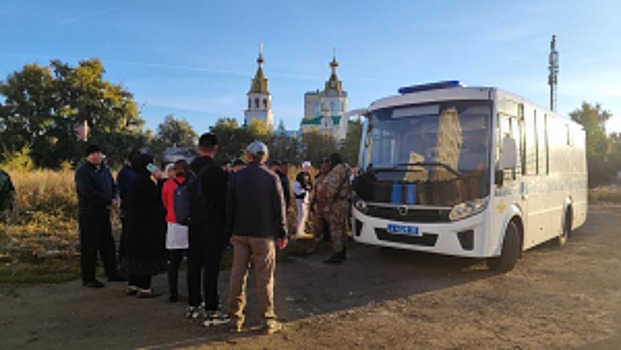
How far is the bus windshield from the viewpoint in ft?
22.7

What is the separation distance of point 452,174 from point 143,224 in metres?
4.55

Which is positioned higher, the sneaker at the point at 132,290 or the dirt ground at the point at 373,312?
the sneaker at the point at 132,290

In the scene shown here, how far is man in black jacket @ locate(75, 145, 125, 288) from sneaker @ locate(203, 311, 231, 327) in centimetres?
236

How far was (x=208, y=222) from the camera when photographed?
16.0 ft

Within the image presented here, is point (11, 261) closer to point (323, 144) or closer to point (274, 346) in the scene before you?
point (274, 346)

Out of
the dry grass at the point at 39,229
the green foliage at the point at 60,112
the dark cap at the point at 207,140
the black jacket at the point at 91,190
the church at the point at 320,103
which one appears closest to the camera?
the dark cap at the point at 207,140

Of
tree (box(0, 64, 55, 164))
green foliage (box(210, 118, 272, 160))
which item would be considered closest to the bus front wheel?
tree (box(0, 64, 55, 164))

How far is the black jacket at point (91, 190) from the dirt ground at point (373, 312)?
1.12m

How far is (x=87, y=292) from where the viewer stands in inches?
242

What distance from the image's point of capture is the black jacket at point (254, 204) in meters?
4.62

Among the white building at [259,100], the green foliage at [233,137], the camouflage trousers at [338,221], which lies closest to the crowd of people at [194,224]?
the camouflage trousers at [338,221]

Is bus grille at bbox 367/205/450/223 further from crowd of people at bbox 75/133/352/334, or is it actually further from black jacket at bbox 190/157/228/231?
black jacket at bbox 190/157/228/231

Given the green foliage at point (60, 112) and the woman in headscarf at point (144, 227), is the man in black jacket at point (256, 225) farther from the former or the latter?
the green foliage at point (60, 112)

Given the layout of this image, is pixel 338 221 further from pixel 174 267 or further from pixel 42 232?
pixel 42 232
